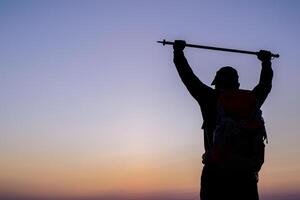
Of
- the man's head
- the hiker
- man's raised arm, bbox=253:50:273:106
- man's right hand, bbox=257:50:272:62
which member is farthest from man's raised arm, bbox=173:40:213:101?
man's right hand, bbox=257:50:272:62

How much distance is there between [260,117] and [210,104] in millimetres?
637

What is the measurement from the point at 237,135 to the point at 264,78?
6.12 feet

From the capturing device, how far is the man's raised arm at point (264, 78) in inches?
294

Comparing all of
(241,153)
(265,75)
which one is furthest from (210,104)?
(265,75)

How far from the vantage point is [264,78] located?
7840 mm

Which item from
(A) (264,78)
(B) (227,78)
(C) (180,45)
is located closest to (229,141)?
(B) (227,78)

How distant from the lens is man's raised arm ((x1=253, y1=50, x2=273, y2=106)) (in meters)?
7.48

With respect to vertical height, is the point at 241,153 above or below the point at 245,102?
below

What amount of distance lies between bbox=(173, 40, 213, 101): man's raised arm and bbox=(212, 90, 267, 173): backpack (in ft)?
0.88

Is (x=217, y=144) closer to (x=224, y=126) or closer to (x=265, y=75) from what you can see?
(x=224, y=126)

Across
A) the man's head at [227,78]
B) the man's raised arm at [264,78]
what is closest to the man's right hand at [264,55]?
the man's raised arm at [264,78]

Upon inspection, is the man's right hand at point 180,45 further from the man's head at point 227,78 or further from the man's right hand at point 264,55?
the man's right hand at point 264,55

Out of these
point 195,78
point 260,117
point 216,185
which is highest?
point 195,78

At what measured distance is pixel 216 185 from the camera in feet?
20.8
